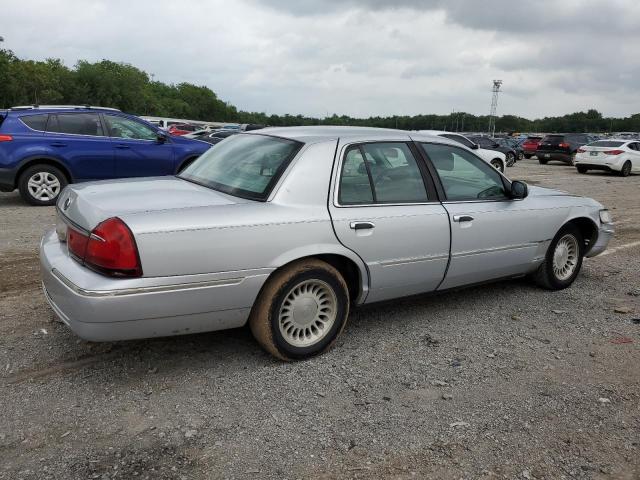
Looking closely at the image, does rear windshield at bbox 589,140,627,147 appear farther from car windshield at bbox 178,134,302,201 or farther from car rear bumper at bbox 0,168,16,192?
car windshield at bbox 178,134,302,201

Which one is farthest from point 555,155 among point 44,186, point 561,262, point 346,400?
point 346,400

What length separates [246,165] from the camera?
401cm

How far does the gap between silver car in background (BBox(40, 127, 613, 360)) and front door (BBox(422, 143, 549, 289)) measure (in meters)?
0.01

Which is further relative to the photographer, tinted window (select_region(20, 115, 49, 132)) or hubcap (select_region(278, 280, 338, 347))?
tinted window (select_region(20, 115, 49, 132))

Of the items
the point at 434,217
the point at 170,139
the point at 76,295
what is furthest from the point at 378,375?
the point at 170,139

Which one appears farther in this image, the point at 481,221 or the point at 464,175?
the point at 464,175

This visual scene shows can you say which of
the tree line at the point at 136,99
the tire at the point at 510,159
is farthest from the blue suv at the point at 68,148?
the tree line at the point at 136,99

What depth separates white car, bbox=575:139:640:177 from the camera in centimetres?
2002

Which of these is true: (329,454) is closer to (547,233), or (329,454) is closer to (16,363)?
(16,363)

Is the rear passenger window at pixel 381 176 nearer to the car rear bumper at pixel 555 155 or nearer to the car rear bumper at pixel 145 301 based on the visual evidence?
the car rear bumper at pixel 145 301

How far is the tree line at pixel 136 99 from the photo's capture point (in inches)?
3027

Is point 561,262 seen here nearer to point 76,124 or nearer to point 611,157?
point 76,124

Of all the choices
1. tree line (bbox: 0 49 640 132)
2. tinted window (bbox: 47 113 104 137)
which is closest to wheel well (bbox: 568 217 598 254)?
tinted window (bbox: 47 113 104 137)

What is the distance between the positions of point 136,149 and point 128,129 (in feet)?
1.35
